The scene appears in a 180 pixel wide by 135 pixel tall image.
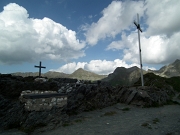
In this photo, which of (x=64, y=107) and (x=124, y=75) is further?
(x=124, y=75)

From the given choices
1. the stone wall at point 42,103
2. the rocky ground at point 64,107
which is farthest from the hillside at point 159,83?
the stone wall at point 42,103

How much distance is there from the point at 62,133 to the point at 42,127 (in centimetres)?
177

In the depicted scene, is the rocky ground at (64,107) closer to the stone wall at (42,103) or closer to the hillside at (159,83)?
the stone wall at (42,103)

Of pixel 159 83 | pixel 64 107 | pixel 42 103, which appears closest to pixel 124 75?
pixel 159 83

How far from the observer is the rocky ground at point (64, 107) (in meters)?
8.39

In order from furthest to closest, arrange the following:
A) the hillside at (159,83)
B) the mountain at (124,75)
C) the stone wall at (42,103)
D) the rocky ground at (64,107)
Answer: the mountain at (124,75)
the hillside at (159,83)
the stone wall at (42,103)
the rocky ground at (64,107)

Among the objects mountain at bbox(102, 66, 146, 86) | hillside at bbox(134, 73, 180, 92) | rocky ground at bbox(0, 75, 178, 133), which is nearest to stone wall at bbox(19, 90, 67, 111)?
rocky ground at bbox(0, 75, 178, 133)

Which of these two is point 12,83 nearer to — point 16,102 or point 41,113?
point 16,102

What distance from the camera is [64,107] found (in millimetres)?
10719

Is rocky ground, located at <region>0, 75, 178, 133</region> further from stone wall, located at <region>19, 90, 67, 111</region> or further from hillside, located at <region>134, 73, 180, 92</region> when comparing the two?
hillside, located at <region>134, 73, 180, 92</region>

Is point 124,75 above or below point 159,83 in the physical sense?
above

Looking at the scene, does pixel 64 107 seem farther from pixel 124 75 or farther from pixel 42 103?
pixel 124 75

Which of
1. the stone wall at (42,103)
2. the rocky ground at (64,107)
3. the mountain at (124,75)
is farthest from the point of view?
the mountain at (124,75)

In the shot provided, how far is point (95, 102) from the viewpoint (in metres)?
14.5
